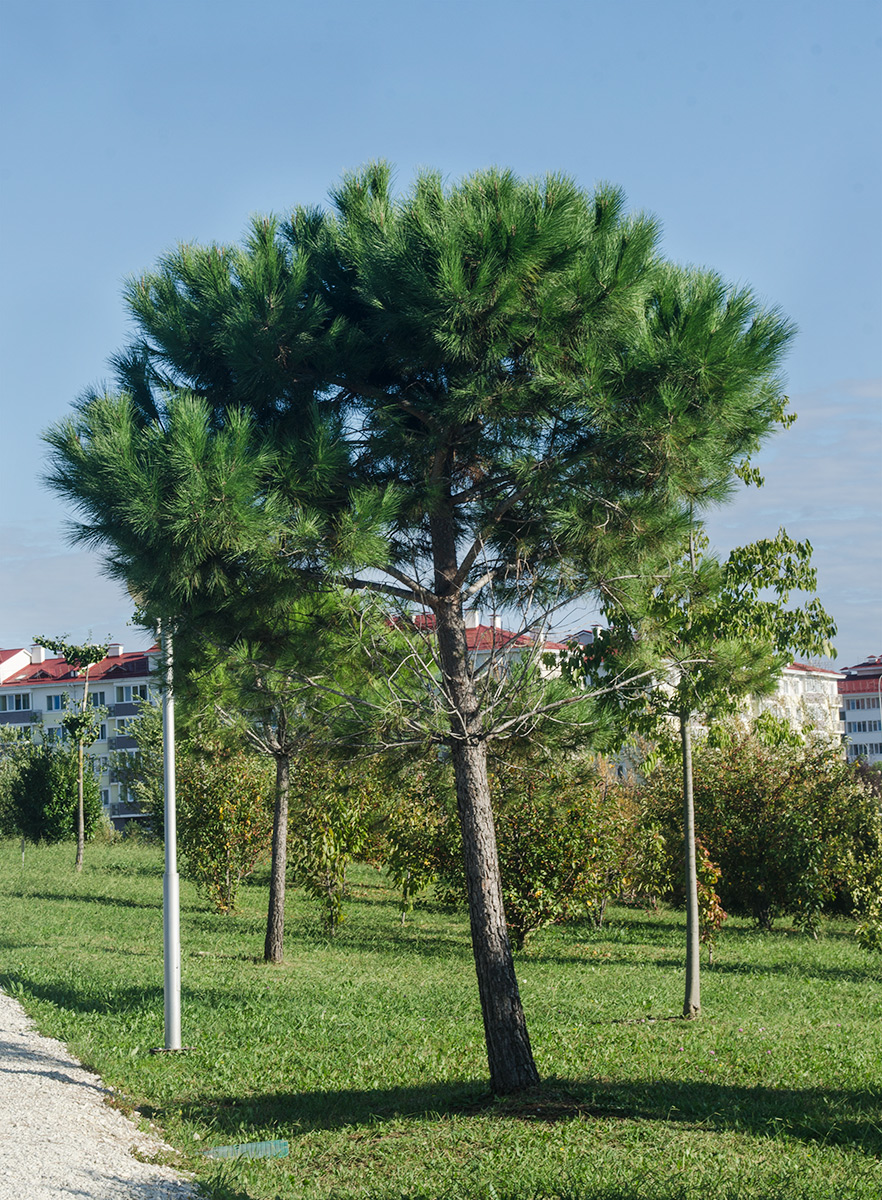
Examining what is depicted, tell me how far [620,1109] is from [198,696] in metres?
4.52

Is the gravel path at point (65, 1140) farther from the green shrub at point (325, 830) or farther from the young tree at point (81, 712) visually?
the young tree at point (81, 712)

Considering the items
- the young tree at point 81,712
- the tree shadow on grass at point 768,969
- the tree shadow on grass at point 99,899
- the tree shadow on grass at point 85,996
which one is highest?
the young tree at point 81,712

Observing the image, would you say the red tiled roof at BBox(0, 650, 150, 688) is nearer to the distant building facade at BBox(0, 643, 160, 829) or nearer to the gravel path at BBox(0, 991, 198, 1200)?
the distant building facade at BBox(0, 643, 160, 829)

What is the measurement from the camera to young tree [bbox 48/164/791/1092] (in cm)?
646

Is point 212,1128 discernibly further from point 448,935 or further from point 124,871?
point 124,871

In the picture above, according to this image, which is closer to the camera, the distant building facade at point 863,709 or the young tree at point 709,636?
the young tree at point 709,636

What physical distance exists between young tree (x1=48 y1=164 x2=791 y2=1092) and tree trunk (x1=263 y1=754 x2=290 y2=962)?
6.66 m

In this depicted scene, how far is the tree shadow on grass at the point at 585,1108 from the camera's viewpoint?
248 inches

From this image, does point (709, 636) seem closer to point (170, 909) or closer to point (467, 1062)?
point (467, 1062)

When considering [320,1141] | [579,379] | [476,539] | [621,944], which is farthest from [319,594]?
[621,944]

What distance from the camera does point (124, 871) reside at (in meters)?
25.2

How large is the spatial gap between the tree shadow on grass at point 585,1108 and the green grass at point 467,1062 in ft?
0.07

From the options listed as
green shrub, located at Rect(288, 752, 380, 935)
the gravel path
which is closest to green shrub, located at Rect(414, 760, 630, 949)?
green shrub, located at Rect(288, 752, 380, 935)

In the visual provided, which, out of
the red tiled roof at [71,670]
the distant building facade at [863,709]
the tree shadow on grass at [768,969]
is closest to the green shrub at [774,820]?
the tree shadow on grass at [768,969]
